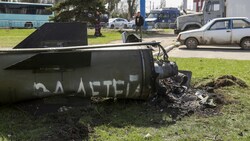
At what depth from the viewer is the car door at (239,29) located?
16969mm

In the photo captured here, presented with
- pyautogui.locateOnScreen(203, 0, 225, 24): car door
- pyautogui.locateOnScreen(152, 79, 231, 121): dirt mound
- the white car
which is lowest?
pyautogui.locateOnScreen(152, 79, 231, 121): dirt mound

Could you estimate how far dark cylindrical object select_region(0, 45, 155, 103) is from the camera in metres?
5.28

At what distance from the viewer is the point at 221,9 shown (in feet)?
72.2

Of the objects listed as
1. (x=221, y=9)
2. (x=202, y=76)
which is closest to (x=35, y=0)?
(x=221, y=9)

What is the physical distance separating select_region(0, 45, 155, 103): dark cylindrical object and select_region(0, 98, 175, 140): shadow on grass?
16 cm

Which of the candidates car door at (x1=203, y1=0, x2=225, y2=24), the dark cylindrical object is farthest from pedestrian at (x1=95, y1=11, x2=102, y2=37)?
the dark cylindrical object

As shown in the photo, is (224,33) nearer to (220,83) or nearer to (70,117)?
(220,83)

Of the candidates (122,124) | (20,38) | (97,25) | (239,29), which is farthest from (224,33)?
(97,25)

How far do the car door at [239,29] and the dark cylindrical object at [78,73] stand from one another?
12211mm

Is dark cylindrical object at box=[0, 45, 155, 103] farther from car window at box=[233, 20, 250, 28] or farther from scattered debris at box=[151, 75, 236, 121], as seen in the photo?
car window at box=[233, 20, 250, 28]

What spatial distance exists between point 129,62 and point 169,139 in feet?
4.98

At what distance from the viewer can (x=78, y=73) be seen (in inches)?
218

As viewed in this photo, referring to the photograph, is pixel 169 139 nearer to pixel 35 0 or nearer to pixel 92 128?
pixel 92 128

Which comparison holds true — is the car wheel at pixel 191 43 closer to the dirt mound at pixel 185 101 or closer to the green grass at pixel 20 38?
the green grass at pixel 20 38
